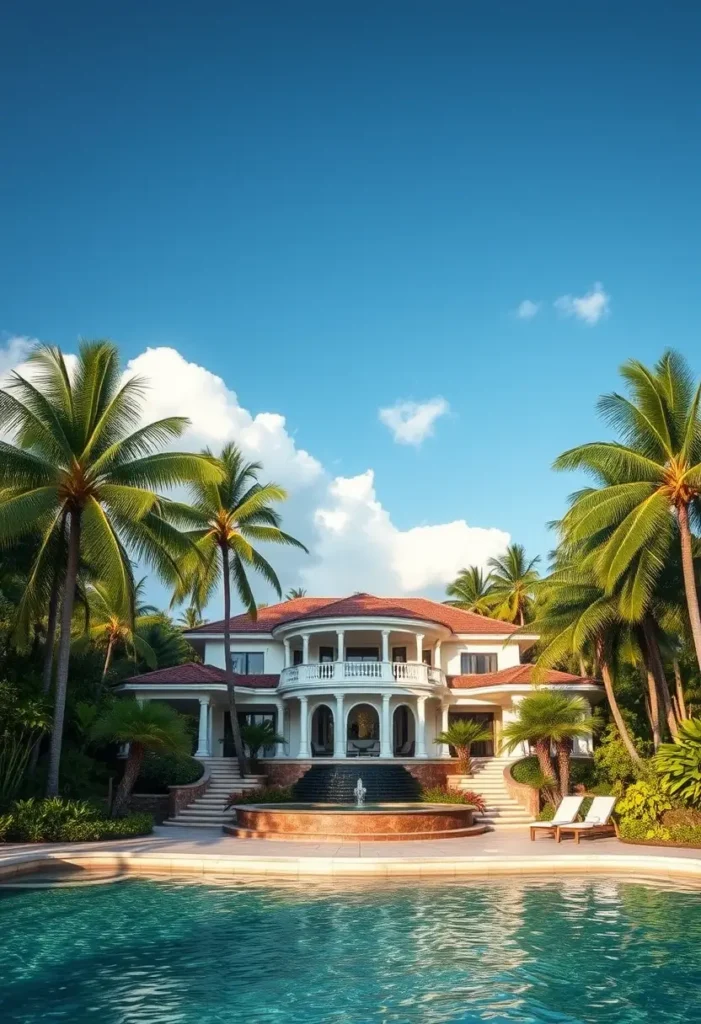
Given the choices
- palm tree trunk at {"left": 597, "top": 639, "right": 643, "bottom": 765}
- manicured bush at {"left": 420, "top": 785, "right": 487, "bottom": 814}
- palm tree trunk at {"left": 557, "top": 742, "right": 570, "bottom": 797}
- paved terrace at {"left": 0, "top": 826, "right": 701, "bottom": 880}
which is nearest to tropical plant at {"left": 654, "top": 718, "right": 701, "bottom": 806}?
paved terrace at {"left": 0, "top": 826, "right": 701, "bottom": 880}

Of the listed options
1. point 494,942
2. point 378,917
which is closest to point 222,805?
point 378,917

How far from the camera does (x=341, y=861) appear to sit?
53.5 feet

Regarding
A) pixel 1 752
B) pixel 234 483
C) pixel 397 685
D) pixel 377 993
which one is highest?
pixel 234 483

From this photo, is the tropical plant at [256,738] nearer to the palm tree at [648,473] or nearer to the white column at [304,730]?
the white column at [304,730]

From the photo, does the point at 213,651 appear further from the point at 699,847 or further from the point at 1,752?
the point at 699,847

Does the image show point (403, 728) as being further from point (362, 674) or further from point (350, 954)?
point (350, 954)

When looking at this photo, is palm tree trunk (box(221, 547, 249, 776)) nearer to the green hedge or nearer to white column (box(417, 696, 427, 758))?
white column (box(417, 696, 427, 758))

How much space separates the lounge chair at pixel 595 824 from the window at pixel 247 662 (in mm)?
18537

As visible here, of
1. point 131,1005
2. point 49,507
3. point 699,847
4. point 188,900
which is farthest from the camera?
point 49,507

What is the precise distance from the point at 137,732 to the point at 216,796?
7.56m

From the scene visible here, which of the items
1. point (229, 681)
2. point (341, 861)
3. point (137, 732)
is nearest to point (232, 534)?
point (229, 681)

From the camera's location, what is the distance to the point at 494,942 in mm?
10984

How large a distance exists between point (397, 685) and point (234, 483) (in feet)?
33.0

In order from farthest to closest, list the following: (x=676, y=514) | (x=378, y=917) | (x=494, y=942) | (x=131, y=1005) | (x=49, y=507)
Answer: (x=676, y=514), (x=49, y=507), (x=378, y=917), (x=494, y=942), (x=131, y=1005)
